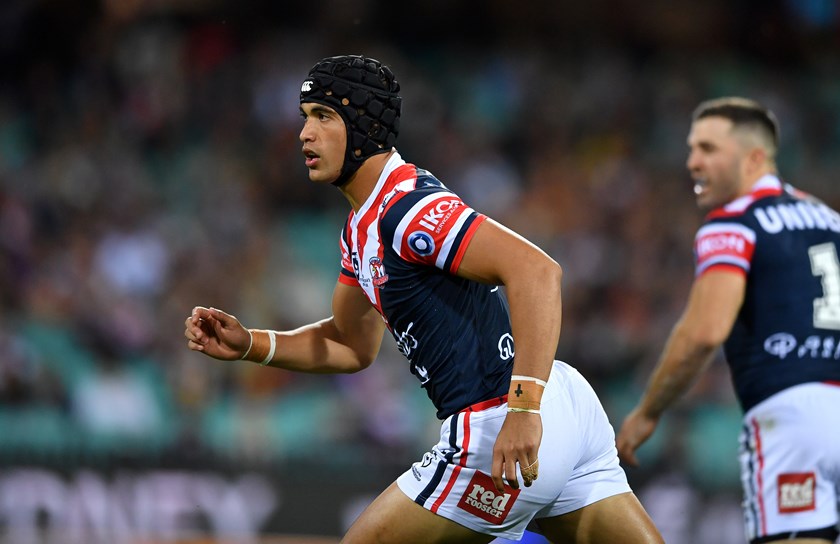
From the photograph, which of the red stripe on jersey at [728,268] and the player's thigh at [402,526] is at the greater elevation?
the red stripe on jersey at [728,268]

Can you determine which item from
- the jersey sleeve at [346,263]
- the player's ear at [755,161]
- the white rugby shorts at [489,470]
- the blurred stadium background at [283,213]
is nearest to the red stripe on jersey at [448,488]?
the white rugby shorts at [489,470]

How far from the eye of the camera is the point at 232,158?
42.5ft

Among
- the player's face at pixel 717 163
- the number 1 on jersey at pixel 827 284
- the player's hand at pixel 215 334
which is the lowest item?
the player's hand at pixel 215 334

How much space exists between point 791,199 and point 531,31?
8.94 m

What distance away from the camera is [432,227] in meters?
3.97

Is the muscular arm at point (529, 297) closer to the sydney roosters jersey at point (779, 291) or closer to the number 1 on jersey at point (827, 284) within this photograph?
the sydney roosters jersey at point (779, 291)

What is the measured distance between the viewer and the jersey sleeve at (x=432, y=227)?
155 inches

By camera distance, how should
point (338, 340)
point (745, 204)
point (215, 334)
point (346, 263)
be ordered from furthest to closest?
point (745, 204)
point (338, 340)
point (346, 263)
point (215, 334)

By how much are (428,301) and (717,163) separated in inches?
84.6

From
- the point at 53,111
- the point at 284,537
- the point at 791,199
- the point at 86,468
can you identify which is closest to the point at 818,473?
the point at 791,199

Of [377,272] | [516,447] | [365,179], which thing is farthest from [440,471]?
[365,179]

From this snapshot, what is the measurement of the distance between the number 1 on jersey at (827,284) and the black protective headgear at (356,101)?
84.8 inches

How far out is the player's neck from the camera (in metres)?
4.38

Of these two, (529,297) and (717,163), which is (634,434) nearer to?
(717,163)
